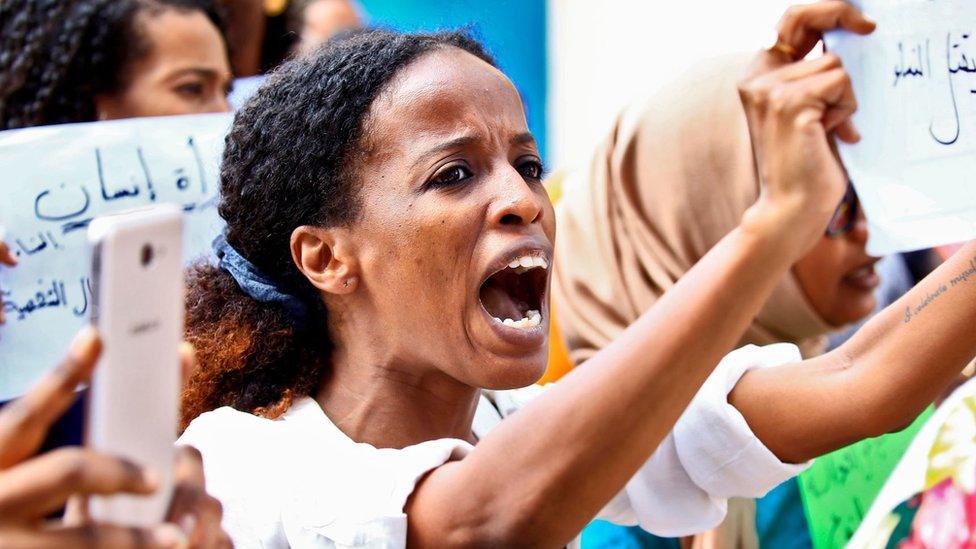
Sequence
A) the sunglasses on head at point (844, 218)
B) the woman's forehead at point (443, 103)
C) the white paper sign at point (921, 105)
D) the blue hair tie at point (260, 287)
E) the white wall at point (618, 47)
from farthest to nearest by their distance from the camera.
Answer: the white wall at point (618, 47)
the sunglasses on head at point (844, 218)
the blue hair tie at point (260, 287)
the woman's forehead at point (443, 103)
the white paper sign at point (921, 105)

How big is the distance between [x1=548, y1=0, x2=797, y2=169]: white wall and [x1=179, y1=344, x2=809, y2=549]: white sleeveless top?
2713mm

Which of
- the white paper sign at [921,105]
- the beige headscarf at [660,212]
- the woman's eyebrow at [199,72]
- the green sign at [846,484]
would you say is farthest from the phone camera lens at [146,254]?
the woman's eyebrow at [199,72]

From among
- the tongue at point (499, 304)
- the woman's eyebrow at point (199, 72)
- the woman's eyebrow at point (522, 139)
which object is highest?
the woman's eyebrow at point (522, 139)

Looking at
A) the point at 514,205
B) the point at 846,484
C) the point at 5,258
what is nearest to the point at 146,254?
the point at 514,205

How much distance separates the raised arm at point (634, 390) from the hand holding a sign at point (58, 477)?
→ 0.44 metres

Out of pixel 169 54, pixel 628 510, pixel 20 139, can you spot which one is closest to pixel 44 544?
pixel 628 510

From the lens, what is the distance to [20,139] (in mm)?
2412

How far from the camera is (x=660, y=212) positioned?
3.03 metres

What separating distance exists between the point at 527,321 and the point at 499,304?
67mm

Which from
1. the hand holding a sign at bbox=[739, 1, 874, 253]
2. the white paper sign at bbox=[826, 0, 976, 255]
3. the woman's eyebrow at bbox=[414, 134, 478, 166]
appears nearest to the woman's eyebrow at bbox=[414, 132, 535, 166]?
the woman's eyebrow at bbox=[414, 134, 478, 166]

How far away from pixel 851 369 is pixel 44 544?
→ 117 cm

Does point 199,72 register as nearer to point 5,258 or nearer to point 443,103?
point 5,258

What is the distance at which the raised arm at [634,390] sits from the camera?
54.9 inches

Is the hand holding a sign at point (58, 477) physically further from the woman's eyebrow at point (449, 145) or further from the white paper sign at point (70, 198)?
the white paper sign at point (70, 198)
